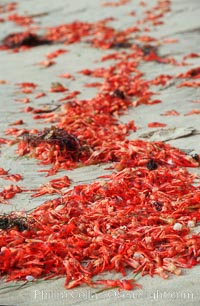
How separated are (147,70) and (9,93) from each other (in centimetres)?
266

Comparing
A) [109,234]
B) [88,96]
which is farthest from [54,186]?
[88,96]

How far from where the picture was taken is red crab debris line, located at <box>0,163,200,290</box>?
17.4 ft

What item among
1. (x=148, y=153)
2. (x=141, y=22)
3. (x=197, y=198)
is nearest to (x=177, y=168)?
(x=148, y=153)

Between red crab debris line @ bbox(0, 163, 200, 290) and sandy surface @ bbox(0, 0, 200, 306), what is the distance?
0.48 feet

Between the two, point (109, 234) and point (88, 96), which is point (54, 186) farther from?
point (88, 96)

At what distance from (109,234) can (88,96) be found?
202 inches

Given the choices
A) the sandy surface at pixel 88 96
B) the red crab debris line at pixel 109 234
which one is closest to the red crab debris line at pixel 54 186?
the sandy surface at pixel 88 96

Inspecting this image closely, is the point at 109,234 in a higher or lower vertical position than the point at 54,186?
→ higher

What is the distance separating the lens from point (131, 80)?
11.1 m

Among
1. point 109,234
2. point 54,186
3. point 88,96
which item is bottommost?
point 88,96

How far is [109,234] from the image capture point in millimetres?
5738

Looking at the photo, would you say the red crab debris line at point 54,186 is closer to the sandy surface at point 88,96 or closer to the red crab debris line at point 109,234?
the sandy surface at point 88,96

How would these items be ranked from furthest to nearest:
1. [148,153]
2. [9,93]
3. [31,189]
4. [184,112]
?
[9,93] < [184,112] < [148,153] < [31,189]

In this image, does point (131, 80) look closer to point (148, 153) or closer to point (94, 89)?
point (94, 89)
